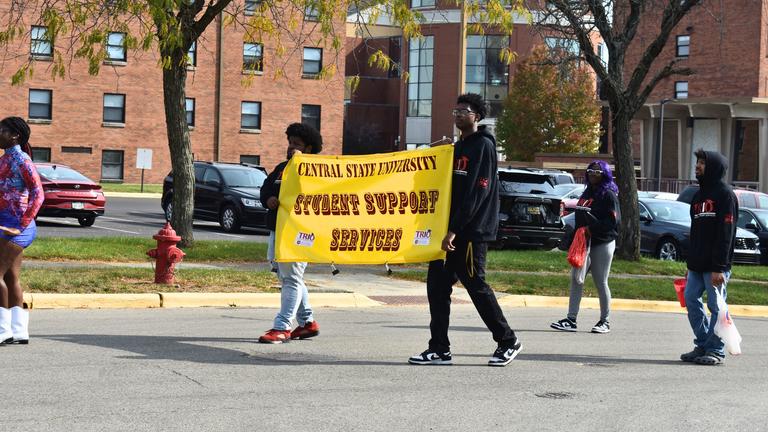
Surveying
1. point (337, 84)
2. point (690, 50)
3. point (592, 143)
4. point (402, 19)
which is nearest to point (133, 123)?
point (337, 84)

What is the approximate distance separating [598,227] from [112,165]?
4618 cm

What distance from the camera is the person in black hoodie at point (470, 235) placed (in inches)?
358

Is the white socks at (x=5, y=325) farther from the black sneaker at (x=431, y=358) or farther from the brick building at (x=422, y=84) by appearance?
the brick building at (x=422, y=84)

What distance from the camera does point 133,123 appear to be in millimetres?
55625

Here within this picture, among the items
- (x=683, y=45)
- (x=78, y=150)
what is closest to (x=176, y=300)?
(x=78, y=150)

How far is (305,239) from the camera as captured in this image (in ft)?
33.6

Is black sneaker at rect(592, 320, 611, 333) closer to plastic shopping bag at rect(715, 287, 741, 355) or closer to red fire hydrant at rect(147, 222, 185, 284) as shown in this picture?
plastic shopping bag at rect(715, 287, 741, 355)

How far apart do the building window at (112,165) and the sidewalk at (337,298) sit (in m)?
38.3

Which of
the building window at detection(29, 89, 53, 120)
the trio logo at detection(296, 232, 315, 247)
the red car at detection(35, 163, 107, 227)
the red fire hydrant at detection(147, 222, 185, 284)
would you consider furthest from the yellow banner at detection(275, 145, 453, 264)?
the building window at detection(29, 89, 53, 120)

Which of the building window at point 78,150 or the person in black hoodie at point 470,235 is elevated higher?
the building window at point 78,150

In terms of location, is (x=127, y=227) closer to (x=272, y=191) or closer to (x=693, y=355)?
(x=272, y=191)

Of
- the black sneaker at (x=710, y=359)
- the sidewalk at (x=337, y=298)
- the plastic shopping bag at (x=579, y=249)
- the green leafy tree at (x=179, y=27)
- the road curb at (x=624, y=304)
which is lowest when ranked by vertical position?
the road curb at (x=624, y=304)

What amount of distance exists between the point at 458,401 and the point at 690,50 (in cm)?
6767

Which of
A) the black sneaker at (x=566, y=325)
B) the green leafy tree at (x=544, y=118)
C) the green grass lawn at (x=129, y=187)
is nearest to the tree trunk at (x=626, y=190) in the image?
the black sneaker at (x=566, y=325)
